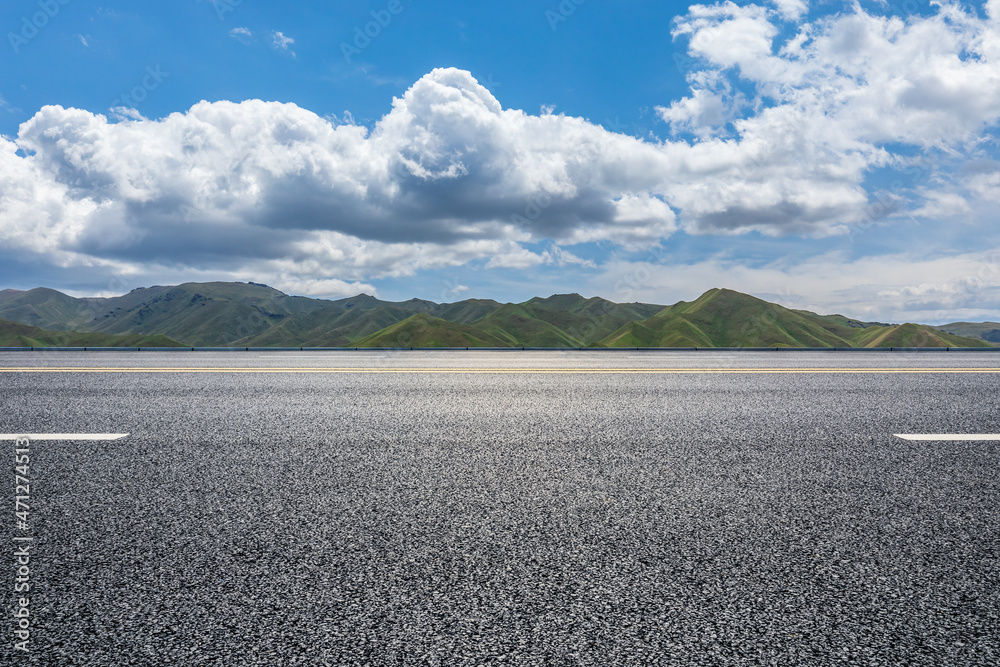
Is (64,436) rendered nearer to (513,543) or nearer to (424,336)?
(513,543)

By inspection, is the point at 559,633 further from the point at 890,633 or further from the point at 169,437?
the point at 169,437

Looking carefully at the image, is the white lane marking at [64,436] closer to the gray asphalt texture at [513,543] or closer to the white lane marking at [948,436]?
the gray asphalt texture at [513,543]

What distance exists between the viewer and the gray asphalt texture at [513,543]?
1.96 meters

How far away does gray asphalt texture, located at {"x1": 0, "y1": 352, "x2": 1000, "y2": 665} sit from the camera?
77.2 inches

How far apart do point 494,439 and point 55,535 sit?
323 cm

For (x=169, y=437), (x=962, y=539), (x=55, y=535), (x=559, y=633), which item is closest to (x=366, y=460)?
(x=55, y=535)

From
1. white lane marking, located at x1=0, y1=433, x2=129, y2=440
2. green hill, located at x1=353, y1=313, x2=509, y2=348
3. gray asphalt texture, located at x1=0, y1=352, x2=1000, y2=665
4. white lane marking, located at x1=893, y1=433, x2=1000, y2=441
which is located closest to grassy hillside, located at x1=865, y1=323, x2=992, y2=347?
green hill, located at x1=353, y1=313, x2=509, y2=348

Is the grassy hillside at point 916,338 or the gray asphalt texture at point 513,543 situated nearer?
the gray asphalt texture at point 513,543

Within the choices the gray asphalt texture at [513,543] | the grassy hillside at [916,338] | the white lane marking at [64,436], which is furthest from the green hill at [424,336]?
the gray asphalt texture at [513,543]

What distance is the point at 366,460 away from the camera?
4328mm

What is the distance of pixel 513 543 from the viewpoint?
8.95ft

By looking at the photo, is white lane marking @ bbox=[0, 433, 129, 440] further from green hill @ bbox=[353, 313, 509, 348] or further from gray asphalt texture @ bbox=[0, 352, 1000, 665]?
green hill @ bbox=[353, 313, 509, 348]

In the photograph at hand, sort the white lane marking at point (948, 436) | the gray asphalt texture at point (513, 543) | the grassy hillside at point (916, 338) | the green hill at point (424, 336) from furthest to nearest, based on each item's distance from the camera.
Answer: the grassy hillside at point (916, 338)
the green hill at point (424, 336)
the white lane marking at point (948, 436)
the gray asphalt texture at point (513, 543)

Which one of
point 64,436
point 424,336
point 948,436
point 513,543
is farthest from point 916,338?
point 64,436
